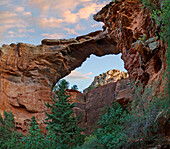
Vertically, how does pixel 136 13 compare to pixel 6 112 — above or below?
above

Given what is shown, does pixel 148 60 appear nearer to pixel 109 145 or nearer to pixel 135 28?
pixel 135 28

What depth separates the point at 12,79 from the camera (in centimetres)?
2348

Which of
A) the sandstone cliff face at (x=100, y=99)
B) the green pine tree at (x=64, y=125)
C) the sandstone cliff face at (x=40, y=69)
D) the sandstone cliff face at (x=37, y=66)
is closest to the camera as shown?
the green pine tree at (x=64, y=125)

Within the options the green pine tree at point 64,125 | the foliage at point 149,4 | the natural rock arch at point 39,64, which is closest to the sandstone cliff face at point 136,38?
the foliage at point 149,4

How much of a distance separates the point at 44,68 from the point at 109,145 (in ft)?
58.1

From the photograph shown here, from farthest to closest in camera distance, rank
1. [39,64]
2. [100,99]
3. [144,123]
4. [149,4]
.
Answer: [100,99] → [39,64] → [149,4] → [144,123]

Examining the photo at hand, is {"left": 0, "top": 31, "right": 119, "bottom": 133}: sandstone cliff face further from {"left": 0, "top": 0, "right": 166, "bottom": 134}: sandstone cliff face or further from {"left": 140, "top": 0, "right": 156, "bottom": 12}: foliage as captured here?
{"left": 140, "top": 0, "right": 156, "bottom": 12}: foliage

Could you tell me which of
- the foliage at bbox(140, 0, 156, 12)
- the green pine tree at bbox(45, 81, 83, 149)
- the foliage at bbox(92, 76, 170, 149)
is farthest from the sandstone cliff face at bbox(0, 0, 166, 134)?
the foliage at bbox(92, 76, 170, 149)

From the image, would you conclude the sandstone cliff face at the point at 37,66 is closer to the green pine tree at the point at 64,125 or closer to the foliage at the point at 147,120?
the green pine tree at the point at 64,125

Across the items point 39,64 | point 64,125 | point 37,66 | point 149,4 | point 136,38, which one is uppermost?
point 39,64

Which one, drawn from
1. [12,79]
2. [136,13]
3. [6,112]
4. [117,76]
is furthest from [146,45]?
[117,76]

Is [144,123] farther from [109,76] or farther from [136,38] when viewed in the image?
[109,76]

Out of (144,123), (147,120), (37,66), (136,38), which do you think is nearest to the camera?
(147,120)

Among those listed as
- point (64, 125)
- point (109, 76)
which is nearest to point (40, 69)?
point (64, 125)
